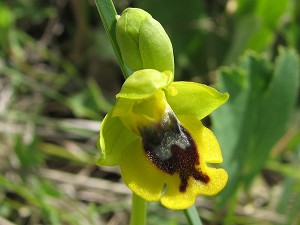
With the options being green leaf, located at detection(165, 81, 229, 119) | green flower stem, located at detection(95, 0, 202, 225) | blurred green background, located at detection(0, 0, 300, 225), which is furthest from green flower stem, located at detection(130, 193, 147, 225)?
blurred green background, located at detection(0, 0, 300, 225)

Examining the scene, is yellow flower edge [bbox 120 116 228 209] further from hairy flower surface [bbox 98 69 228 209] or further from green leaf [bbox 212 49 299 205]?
green leaf [bbox 212 49 299 205]

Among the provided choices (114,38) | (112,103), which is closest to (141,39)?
(114,38)

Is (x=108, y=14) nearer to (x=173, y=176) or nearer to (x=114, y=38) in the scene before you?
(x=114, y=38)

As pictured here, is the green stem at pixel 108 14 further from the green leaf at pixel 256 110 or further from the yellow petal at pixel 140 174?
the green leaf at pixel 256 110

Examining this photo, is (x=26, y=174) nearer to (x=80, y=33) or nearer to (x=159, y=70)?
(x=80, y=33)

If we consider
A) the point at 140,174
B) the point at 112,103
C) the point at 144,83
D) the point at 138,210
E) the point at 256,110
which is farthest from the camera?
the point at 112,103

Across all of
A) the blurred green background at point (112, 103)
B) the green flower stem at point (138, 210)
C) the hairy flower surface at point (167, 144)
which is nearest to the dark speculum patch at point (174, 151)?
the hairy flower surface at point (167, 144)

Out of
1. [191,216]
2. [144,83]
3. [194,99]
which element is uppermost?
[144,83]

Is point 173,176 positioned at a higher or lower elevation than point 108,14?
lower
